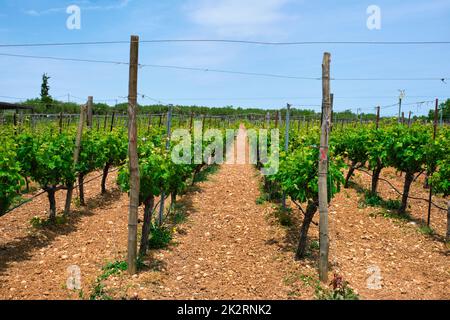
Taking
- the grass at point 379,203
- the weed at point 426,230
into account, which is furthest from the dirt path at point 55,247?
the weed at point 426,230

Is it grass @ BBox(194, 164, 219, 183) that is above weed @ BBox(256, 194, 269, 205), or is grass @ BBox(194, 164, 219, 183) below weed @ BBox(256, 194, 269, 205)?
above

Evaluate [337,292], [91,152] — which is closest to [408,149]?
[337,292]

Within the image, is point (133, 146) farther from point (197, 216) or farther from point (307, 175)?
point (197, 216)

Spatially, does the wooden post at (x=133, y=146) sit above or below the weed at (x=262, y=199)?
above

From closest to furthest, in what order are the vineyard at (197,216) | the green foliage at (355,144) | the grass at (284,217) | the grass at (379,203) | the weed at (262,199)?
the vineyard at (197,216)
the grass at (284,217)
the grass at (379,203)
the weed at (262,199)
the green foliage at (355,144)

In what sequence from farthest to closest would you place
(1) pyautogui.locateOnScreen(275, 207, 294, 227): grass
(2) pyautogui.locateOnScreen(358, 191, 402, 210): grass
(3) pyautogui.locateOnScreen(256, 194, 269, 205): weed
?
(3) pyautogui.locateOnScreen(256, 194, 269, 205): weed, (2) pyautogui.locateOnScreen(358, 191, 402, 210): grass, (1) pyautogui.locateOnScreen(275, 207, 294, 227): grass

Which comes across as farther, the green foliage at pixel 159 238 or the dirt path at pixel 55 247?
the green foliage at pixel 159 238

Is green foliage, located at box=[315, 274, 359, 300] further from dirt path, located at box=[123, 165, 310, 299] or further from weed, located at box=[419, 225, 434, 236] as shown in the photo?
weed, located at box=[419, 225, 434, 236]

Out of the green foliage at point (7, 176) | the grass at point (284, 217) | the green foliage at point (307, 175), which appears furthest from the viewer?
the grass at point (284, 217)

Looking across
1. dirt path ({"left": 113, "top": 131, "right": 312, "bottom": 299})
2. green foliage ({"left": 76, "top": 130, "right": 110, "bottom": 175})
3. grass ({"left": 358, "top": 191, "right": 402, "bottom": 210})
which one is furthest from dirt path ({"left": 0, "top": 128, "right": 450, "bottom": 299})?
green foliage ({"left": 76, "top": 130, "right": 110, "bottom": 175})

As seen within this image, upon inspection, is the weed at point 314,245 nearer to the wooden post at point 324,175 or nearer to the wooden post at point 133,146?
the wooden post at point 324,175

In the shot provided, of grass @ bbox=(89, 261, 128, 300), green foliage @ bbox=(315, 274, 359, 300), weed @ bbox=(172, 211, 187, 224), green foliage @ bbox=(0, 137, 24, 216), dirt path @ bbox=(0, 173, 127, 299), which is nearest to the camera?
grass @ bbox=(89, 261, 128, 300)

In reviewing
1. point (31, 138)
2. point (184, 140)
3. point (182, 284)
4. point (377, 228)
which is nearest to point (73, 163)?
point (31, 138)

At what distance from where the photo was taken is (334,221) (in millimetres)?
9688
